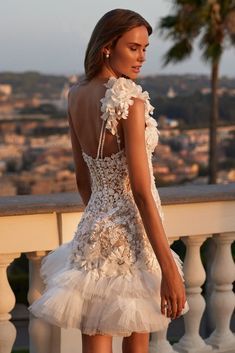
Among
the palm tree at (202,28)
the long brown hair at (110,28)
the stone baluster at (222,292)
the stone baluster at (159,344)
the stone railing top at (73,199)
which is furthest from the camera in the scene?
the palm tree at (202,28)

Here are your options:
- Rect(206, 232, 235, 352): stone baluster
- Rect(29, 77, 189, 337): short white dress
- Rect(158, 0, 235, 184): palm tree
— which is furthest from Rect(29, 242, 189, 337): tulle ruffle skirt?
Rect(158, 0, 235, 184): palm tree

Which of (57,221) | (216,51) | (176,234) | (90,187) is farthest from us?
(216,51)

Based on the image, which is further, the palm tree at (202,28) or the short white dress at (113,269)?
the palm tree at (202,28)

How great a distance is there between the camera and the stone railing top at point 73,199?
10.5 feet

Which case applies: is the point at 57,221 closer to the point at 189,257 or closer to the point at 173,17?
the point at 189,257

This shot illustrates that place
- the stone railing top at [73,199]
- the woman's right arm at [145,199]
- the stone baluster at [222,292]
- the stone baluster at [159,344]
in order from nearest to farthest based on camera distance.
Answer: the woman's right arm at [145,199]
the stone railing top at [73,199]
the stone baluster at [159,344]
the stone baluster at [222,292]

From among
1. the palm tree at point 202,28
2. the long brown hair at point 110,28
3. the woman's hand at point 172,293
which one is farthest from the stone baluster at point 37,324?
the palm tree at point 202,28

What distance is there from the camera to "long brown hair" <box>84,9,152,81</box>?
2.54m

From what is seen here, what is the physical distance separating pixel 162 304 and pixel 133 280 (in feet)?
0.41

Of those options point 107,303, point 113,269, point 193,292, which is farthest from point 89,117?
point 193,292

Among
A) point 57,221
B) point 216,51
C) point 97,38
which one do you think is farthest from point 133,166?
point 216,51

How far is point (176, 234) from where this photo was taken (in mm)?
3572

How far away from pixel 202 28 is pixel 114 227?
22.2m

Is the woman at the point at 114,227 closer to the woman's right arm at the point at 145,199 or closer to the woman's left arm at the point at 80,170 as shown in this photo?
the woman's right arm at the point at 145,199
